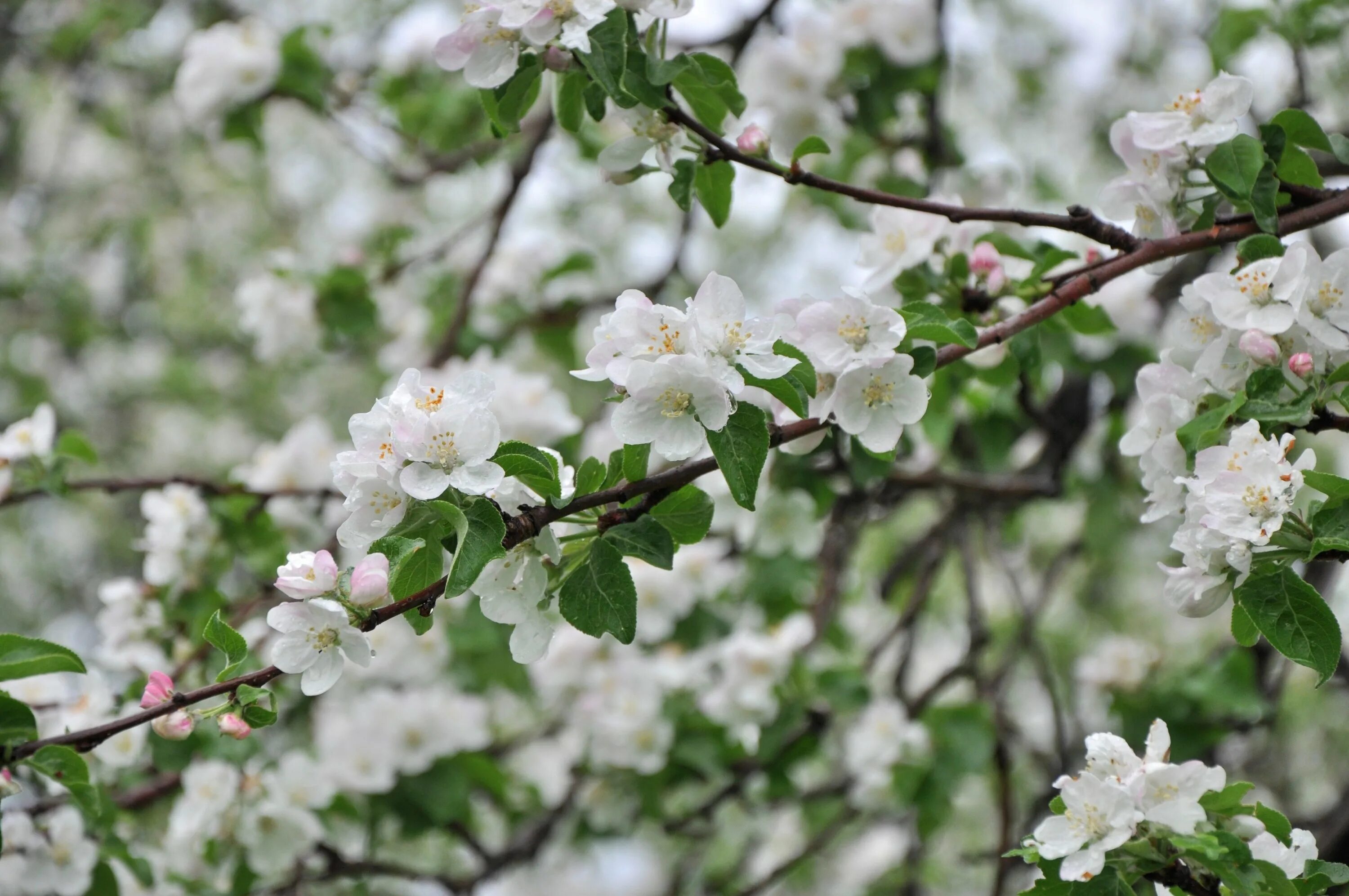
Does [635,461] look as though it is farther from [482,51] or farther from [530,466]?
[482,51]

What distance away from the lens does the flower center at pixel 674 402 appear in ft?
3.52

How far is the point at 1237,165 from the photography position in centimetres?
128

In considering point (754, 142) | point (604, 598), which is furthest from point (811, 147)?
point (604, 598)

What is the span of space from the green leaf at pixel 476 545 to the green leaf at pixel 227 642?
0.76 feet

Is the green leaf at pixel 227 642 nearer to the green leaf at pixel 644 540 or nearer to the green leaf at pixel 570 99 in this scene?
the green leaf at pixel 644 540

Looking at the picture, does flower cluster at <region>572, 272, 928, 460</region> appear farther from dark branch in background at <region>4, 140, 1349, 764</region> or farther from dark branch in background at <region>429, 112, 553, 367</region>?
dark branch in background at <region>429, 112, 553, 367</region>

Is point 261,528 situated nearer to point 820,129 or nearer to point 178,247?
point 820,129

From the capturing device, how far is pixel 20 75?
17.8 feet

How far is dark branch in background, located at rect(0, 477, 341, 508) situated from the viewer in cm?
204

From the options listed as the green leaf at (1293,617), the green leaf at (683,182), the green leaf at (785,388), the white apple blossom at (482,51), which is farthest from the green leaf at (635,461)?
the green leaf at (1293,617)

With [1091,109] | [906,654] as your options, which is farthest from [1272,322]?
[1091,109]

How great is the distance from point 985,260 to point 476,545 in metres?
0.85

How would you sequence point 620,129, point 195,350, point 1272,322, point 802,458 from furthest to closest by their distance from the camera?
point 195,350
point 620,129
point 802,458
point 1272,322

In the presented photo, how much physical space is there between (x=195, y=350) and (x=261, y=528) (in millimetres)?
4215
